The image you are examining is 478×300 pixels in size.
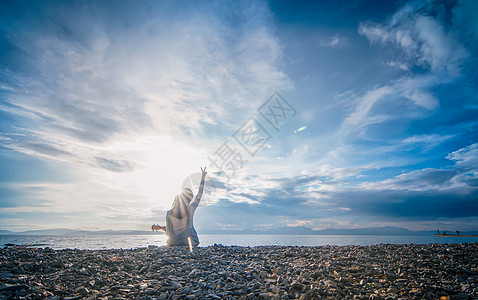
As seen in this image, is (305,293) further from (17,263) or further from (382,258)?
(17,263)

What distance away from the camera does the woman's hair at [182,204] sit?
23.1 m

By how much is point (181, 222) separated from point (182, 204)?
71.1 inches

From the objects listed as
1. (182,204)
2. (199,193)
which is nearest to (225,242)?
(199,193)

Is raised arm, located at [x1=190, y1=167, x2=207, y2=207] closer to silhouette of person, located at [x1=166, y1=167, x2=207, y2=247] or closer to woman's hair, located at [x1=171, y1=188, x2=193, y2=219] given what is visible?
silhouette of person, located at [x1=166, y1=167, x2=207, y2=247]

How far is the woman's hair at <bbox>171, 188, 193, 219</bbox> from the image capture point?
23.1 meters

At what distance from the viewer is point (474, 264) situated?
10.4m

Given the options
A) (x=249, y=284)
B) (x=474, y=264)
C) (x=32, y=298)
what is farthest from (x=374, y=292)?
(x=32, y=298)

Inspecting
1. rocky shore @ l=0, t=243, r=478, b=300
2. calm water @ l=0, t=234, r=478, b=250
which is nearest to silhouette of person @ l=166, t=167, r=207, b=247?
rocky shore @ l=0, t=243, r=478, b=300

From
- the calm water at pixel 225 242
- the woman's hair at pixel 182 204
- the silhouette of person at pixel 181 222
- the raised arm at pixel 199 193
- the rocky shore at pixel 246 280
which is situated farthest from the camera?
the calm water at pixel 225 242

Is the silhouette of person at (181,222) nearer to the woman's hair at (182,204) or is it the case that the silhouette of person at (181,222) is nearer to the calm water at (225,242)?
the woman's hair at (182,204)

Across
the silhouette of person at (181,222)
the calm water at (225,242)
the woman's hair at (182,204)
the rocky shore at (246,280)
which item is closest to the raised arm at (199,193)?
the silhouette of person at (181,222)

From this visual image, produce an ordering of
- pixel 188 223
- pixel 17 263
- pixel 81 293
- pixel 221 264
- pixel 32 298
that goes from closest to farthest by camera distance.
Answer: pixel 32 298
pixel 81 293
pixel 17 263
pixel 221 264
pixel 188 223

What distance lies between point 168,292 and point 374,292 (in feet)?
22.5

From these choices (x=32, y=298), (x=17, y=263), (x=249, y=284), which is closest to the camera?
(x=32, y=298)
